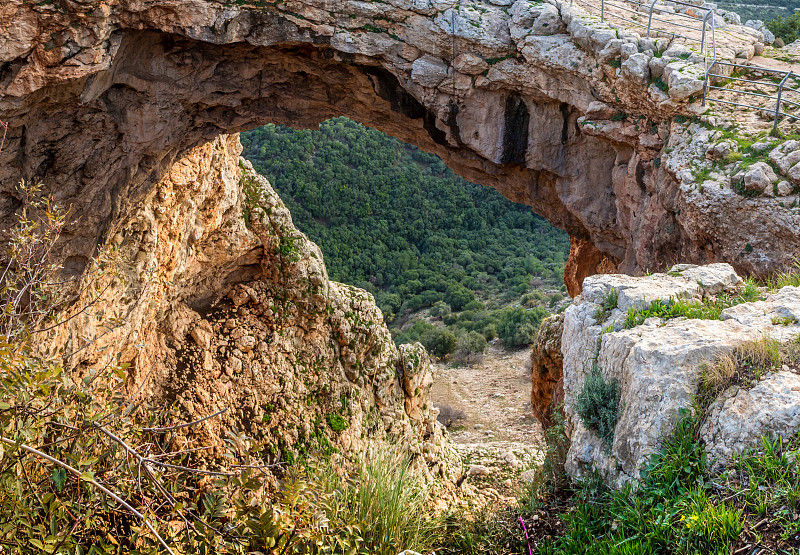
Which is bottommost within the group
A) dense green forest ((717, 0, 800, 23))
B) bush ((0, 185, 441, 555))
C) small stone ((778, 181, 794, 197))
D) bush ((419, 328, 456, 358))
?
bush ((419, 328, 456, 358))

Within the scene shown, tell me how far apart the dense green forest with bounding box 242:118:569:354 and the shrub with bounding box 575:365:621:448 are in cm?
1917

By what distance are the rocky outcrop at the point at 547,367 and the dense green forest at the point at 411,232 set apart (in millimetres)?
12753

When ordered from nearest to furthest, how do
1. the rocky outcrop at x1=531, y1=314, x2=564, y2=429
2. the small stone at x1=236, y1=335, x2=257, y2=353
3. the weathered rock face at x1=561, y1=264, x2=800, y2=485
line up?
1. the weathered rock face at x1=561, y1=264, x2=800, y2=485
2. the rocky outcrop at x1=531, y1=314, x2=564, y2=429
3. the small stone at x1=236, y1=335, x2=257, y2=353

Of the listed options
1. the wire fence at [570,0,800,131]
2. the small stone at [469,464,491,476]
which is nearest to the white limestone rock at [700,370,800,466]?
the wire fence at [570,0,800,131]

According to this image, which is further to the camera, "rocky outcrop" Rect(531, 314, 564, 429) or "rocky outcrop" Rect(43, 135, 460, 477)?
"rocky outcrop" Rect(531, 314, 564, 429)

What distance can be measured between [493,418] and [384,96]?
36.2 ft

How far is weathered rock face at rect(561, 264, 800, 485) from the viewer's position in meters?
3.60

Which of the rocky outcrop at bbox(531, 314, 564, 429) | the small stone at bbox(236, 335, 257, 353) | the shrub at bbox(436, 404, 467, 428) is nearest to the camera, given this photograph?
the rocky outcrop at bbox(531, 314, 564, 429)

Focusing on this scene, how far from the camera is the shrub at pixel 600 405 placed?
4266mm

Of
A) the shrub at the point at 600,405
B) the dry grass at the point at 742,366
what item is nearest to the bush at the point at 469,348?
the shrub at the point at 600,405

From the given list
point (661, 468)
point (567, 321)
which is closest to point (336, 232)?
point (567, 321)

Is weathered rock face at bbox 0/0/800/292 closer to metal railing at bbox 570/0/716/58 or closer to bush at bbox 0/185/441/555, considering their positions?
metal railing at bbox 570/0/716/58

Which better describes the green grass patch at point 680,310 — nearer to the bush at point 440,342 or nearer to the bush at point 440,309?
the bush at point 440,342

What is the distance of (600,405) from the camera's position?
434 centimetres
